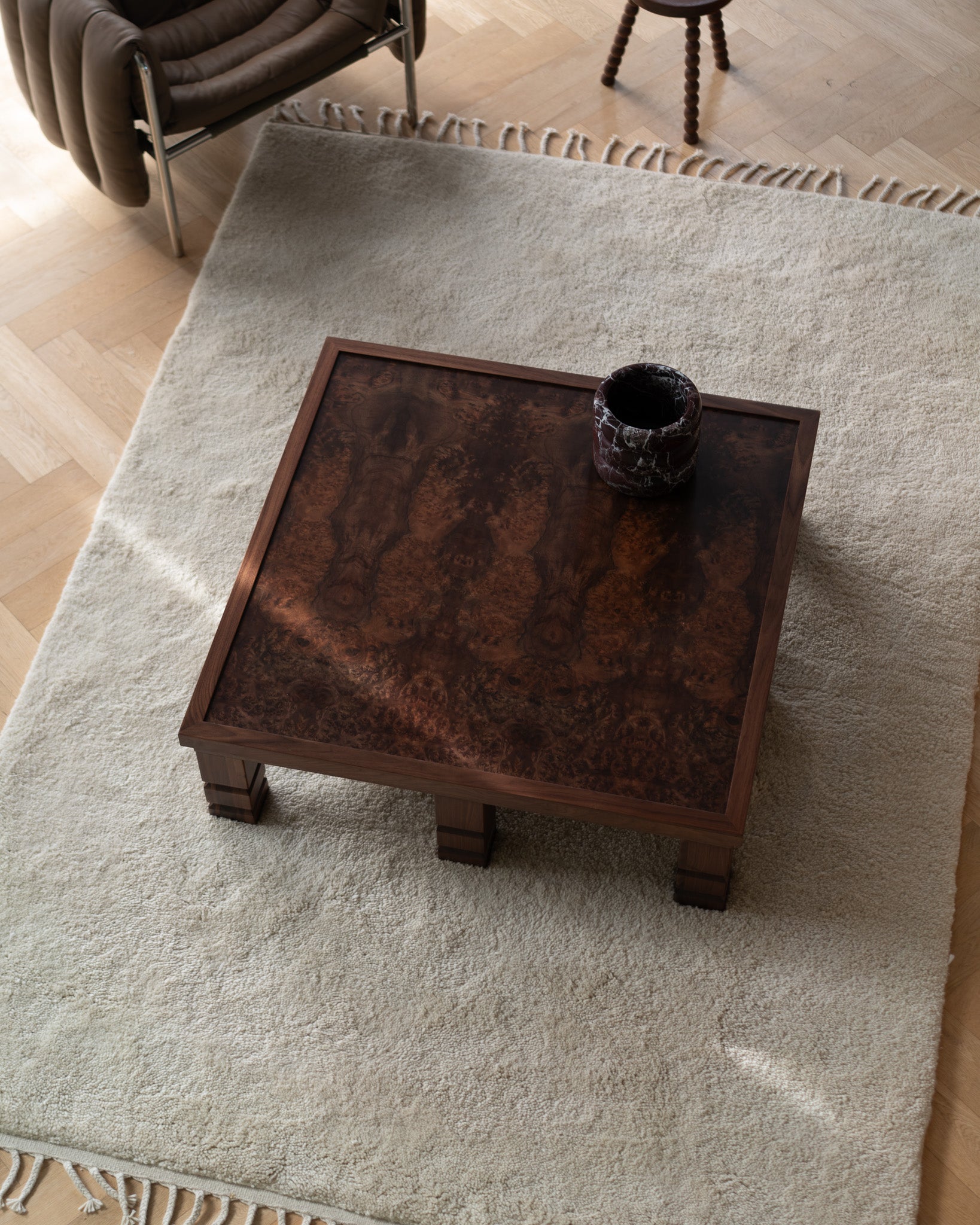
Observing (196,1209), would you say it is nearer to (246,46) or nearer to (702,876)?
(702,876)

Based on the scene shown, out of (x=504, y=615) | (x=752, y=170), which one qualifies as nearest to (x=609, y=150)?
(x=752, y=170)

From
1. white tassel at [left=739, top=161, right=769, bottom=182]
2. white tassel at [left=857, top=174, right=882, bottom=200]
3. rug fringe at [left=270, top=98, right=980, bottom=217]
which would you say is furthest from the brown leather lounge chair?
white tassel at [left=857, top=174, right=882, bottom=200]

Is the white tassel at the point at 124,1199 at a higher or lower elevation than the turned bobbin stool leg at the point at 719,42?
lower

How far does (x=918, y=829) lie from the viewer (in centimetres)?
205

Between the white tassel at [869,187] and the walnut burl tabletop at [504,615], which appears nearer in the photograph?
the walnut burl tabletop at [504,615]

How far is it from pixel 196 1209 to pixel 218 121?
6.96 feet

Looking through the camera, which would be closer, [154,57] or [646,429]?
[646,429]

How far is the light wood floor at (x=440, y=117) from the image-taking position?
254cm

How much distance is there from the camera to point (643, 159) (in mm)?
2969

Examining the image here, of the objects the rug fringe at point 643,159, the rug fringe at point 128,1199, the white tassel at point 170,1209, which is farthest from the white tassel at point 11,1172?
the rug fringe at point 643,159

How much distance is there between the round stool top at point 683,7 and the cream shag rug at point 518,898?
Answer: 2.08 ft

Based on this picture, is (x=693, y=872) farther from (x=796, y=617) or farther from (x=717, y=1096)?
(x=796, y=617)

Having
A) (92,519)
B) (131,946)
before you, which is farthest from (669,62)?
(131,946)

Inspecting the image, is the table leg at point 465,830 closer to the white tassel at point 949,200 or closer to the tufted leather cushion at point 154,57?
the tufted leather cushion at point 154,57
